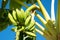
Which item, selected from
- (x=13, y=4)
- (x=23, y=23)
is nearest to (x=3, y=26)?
(x=13, y=4)

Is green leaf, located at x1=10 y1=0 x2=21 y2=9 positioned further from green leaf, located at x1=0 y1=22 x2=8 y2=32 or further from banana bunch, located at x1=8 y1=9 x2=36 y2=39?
banana bunch, located at x1=8 y1=9 x2=36 y2=39

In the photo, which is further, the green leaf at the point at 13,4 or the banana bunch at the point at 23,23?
the green leaf at the point at 13,4

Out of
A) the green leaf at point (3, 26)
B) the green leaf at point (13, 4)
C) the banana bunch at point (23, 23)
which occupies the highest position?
the green leaf at point (13, 4)

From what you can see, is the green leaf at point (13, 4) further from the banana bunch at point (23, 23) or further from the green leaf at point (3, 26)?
the banana bunch at point (23, 23)

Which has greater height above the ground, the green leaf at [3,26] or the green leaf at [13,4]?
the green leaf at [13,4]

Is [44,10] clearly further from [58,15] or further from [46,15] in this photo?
[58,15]

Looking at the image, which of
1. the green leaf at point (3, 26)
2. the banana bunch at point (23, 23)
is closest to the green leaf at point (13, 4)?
the green leaf at point (3, 26)

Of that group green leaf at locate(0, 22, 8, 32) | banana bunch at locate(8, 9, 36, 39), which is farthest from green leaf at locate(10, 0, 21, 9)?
banana bunch at locate(8, 9, 36, 39)

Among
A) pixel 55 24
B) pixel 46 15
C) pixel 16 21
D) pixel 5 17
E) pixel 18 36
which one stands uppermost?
pixel 5 17

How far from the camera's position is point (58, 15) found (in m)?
2.65

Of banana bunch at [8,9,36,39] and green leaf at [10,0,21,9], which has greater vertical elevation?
green leaf at [10,0,21,9]

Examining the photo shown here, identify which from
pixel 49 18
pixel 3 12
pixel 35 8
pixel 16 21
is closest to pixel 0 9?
pixel 3 12

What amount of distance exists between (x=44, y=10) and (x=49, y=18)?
0.16 meters

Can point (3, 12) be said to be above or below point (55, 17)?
above
